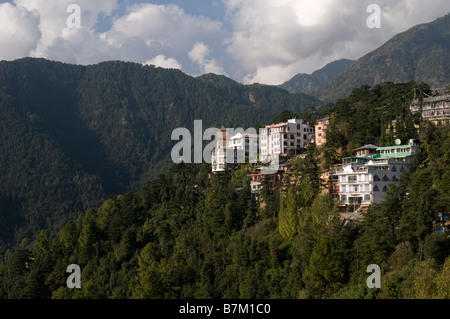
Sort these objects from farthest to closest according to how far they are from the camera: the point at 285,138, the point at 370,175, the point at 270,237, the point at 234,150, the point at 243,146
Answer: the point at 243,146 < the point at 234,150 < the point at 285,138 < the point at 270,237 < the point at 370,175

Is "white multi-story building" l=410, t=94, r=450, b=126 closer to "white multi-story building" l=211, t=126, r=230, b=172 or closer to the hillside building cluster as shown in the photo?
the hillside building cluster

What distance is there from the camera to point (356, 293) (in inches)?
1404

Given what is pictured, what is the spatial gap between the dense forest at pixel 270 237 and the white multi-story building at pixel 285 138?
6.56m

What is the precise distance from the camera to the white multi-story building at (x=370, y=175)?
4675 centimetres

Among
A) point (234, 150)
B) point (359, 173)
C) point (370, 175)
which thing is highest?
point (234, 150)

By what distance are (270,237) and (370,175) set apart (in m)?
11.4

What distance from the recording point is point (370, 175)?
153 feet

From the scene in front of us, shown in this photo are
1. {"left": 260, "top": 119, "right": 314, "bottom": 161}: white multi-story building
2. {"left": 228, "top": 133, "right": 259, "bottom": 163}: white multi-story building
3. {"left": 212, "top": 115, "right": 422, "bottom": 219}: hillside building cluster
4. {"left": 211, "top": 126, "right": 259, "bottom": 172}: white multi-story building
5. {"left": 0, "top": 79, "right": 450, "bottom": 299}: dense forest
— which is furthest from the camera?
{"left": 228, "top": 133, "right": 259, "bottom": 163}: white multi-story building

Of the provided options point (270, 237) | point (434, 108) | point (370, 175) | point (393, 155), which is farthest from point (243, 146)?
point (370, 175)

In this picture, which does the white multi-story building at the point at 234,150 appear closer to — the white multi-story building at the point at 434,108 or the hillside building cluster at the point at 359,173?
the hillside building cluster at the point at 359,173

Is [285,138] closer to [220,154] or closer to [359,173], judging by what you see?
[220,154]

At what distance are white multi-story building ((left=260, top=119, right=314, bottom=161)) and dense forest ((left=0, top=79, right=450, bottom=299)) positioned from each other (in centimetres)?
656

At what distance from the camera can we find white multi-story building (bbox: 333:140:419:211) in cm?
4675

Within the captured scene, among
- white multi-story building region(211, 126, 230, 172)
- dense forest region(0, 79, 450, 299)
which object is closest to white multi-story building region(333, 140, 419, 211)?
dense forest region(0, 79, 450, 299)
